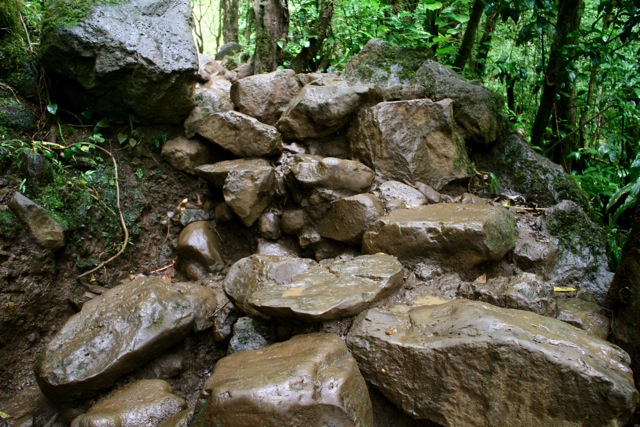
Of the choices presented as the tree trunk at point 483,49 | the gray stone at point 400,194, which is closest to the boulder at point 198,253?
the gray stone at point 400,194

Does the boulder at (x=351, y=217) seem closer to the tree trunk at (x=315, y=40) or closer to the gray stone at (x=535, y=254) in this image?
the gray stone at (x=535, y=254)

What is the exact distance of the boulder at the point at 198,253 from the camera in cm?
394

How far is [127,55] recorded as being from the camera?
3.95m

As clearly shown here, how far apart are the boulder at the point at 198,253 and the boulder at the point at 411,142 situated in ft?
5.66

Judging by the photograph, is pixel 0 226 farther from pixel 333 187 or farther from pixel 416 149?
pixel 416 149

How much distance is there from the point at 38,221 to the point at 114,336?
1380 mm

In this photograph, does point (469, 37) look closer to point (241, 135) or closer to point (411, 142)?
point (411, 142)

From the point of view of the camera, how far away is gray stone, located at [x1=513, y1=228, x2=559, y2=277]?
3.32 m

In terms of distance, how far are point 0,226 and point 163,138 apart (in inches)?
69.0

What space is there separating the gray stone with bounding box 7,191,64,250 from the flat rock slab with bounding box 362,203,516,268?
265cm

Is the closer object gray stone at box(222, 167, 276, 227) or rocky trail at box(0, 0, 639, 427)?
rocky trail at box(0, 0, 639, 427)

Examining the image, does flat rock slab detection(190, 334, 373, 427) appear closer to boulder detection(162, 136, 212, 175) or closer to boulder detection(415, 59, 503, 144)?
boulder detection(162, 136, 212, 175)

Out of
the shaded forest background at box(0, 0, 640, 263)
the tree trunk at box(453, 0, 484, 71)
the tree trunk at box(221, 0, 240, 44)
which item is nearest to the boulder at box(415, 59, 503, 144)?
the shaded forest background at box(0, 0, 640, 263)

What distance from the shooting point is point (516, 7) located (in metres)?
3.84
